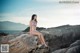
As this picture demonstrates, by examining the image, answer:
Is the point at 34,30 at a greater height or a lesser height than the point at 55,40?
greater

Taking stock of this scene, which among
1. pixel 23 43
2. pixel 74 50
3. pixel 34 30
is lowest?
pixel 74 50

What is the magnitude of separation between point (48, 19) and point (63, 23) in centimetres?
25

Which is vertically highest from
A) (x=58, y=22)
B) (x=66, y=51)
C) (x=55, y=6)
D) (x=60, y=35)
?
(x=55, y=6)

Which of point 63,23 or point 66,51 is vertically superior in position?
point 63,23

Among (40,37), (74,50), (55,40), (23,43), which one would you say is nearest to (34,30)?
(40,37)

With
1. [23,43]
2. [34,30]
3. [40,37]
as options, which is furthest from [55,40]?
[23,43]

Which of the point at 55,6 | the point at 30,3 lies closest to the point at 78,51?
the point at 55,6

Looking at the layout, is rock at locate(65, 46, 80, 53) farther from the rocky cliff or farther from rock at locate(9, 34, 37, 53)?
rock at locate(9, 34, 37, 53)

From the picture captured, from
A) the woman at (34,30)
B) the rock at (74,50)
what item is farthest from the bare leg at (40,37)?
the rock at (74,50)

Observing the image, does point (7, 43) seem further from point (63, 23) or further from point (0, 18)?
point (63, 23)

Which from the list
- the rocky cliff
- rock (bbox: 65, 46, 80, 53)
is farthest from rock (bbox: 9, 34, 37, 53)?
rock (bbox: 65, 46, 80, 53)

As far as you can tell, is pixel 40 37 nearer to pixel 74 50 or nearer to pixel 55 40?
pixel 55 40

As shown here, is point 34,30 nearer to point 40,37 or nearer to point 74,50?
point 40,37

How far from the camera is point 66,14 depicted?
3314 millimetres
